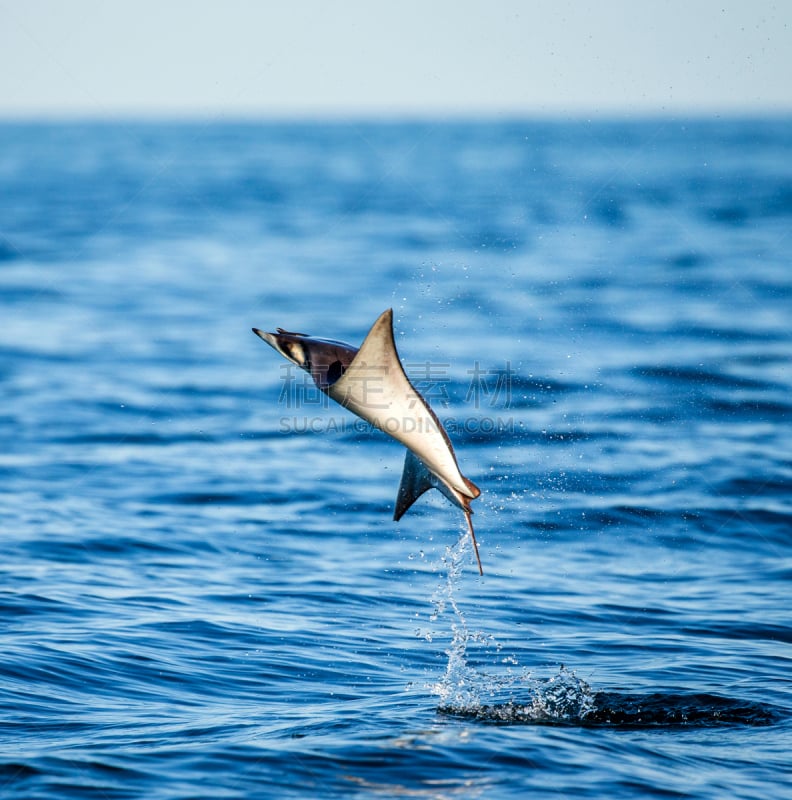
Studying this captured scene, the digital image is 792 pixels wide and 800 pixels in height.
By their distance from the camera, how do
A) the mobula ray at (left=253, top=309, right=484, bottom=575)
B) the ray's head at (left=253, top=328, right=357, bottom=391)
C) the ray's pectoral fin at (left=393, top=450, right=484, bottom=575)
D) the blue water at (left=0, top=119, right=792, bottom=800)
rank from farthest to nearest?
the ray's pectoral fin at (left=393, top=450, right=484, bottom=575) < the ray's head at (left=253, top=328, right=357, bottom=391) < the blue water at (left=0, top=119, right=792, bottom=800) < the mobula ray at (left=253, top=309, right=484, bottom=575)

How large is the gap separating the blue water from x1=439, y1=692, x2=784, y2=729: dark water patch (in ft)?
0.09

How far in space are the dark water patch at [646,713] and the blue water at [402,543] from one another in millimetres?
28

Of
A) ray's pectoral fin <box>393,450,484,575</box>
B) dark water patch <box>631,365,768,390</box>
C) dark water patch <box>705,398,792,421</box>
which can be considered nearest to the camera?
ray's pectoral fin <box>393,450,484,575</box>

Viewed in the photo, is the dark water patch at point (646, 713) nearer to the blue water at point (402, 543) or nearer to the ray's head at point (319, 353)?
the blue water at point (402, 543)

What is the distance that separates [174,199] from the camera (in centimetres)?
6216

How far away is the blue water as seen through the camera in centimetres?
688

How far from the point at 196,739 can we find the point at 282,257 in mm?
30322

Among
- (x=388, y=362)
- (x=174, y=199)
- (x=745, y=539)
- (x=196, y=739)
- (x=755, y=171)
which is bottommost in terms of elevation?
(x=196, y=739)

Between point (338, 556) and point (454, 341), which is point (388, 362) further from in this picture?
point (454, 341)

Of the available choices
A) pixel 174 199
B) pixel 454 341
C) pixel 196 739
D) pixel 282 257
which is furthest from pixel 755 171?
pixel 196 739

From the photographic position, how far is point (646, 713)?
24.5 ft

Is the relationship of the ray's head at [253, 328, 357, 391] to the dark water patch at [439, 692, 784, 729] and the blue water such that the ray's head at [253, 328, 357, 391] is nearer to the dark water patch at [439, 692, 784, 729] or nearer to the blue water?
the blue water

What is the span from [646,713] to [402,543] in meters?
4.80

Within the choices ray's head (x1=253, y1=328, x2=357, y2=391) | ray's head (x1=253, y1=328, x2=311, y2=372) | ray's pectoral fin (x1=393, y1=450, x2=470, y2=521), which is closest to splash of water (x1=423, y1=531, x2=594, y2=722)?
ray's pectoral fin (x1=393, y1=450, x2=470, y2=521)
